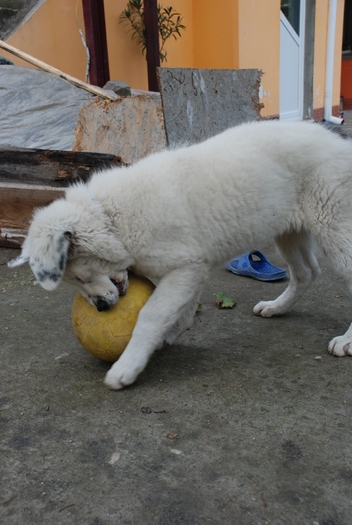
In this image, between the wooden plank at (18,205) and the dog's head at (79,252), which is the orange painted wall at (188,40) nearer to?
the wooden plank at (18,205)

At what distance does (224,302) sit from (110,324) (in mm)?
1283

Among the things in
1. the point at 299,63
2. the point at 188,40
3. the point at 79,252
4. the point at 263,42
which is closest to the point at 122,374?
the point at 79,252

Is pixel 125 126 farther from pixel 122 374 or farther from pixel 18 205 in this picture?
pixel 122 374

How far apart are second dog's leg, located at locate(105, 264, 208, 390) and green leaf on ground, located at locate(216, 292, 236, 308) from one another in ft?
3.34

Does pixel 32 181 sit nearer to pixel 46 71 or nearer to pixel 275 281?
pixel 46 71

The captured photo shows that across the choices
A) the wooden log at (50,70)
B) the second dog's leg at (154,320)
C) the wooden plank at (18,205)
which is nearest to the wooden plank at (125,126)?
the wooden plank at (18,205)

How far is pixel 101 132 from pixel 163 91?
76 centimetres

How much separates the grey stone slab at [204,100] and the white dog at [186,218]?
1.97 m

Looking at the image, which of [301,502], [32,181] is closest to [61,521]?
[301,502]

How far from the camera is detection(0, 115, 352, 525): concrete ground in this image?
71.9 inches

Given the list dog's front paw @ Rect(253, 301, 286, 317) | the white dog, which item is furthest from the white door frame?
the white dog

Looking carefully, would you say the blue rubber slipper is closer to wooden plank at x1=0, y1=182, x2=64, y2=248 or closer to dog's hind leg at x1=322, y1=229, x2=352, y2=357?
dog's hind leg at x1=322, y1=229, x2=352, y2=357

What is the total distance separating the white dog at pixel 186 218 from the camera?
104 inches

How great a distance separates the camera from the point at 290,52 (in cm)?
1142
